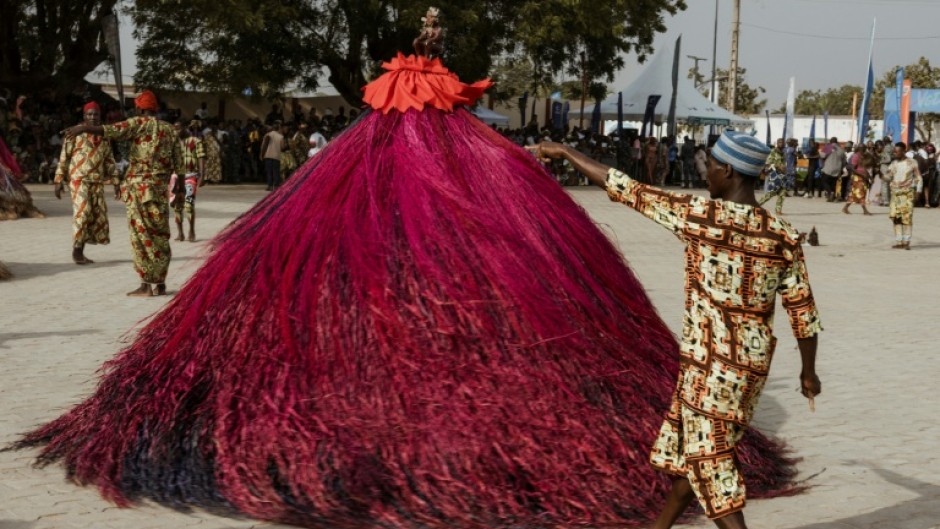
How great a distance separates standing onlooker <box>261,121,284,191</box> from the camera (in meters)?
24.4

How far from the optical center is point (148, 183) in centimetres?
1031

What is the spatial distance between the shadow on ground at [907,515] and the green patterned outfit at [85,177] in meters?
9.44

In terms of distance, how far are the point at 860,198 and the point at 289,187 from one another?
22845 mm

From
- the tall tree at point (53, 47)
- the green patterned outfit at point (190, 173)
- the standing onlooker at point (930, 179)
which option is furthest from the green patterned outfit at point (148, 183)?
the standing onlooker at point (930, 179)

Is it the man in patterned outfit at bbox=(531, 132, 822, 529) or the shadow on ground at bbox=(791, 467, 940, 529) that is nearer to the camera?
the man in patterned outfit at bbox=(531, 132, 822, 529)

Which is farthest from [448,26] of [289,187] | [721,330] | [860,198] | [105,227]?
[721,330]

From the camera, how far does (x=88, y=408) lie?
18.6 feet

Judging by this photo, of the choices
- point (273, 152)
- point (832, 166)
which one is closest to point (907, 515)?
point (273, 152)

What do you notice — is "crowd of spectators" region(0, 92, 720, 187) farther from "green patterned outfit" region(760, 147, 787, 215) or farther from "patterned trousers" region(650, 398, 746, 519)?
"patterned trousers" region(650, 398, 746, 519)

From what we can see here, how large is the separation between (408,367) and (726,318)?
1.33 meters

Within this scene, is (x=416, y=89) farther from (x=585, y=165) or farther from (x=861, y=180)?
(x=861, y=180)

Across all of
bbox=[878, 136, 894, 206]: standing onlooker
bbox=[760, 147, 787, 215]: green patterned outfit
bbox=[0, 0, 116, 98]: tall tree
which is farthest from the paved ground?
bbox=[0, 0, 116, 98]: tall tree

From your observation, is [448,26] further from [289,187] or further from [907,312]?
[289,187]

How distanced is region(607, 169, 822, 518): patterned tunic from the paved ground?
0.85 meters
